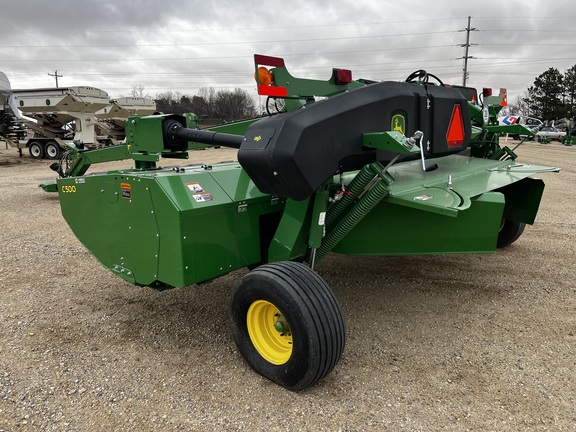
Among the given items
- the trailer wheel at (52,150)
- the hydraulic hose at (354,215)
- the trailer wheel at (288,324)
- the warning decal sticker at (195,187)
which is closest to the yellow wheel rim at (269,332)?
the trailer wheel at (288,324)

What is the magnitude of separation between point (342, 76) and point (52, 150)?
1727 centimetres

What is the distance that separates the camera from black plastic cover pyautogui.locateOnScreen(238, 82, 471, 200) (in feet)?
7.38

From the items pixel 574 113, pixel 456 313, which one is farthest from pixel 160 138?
pixel 574 113

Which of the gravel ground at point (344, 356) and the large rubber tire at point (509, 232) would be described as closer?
the gravel ground at point (344, 356)

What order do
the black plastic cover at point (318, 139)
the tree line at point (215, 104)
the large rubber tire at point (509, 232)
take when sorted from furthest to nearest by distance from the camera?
1. the tree line at point (215, 104)
2. the large rubber tire at point (509, 232)
3. the black plastic cover at point (318, 139)

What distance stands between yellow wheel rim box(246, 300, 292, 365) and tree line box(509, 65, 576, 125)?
5731 centimetres

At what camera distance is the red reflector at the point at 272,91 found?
239 cm

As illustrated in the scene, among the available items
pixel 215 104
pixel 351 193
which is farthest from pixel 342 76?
pixel 215 104

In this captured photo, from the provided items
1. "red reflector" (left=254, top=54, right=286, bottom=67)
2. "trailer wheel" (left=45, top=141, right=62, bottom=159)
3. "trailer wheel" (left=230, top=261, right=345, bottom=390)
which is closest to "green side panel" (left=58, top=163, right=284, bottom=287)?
"trailer wheel" (left=230, top=261, right=345, bottom=390)

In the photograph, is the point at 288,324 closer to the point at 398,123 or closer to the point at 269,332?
the point at 269,332

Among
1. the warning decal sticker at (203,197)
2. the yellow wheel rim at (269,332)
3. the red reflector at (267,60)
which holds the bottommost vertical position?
the yellow wheel rim at (269,332)

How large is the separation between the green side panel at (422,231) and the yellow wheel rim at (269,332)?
2.76 feet

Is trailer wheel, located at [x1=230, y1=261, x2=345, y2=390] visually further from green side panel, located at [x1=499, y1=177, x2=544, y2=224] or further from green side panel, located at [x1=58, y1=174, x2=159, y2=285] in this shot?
green side panel, located at [x1=499, y1=177, x2=544, y2=224]

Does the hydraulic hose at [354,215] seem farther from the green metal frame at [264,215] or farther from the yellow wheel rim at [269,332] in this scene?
the yellow wheel rim at [269,332]
